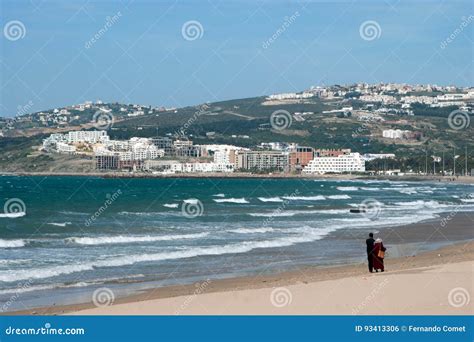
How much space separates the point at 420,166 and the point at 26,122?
64.6 metres

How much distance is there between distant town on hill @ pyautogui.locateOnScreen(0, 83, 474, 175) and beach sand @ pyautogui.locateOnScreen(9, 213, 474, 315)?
110093 millimetres

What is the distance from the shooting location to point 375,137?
17200 centimetres

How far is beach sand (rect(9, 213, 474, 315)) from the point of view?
11.5 meters

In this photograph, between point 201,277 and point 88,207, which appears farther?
point 88,207

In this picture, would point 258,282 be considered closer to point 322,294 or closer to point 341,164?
point 322,294

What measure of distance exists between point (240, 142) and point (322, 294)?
152 meters

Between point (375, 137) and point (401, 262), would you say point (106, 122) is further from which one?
point (401, 262)

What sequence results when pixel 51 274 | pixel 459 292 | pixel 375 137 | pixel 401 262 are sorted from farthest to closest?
pixel 375 137
pixel 401 262
pixel 51 274
pixel 459 292

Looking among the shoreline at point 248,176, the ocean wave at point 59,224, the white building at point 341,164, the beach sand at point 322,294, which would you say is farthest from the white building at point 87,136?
the beach sand at point 322,294

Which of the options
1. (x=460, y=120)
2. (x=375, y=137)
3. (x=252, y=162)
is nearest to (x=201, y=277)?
(x=252, y=162)

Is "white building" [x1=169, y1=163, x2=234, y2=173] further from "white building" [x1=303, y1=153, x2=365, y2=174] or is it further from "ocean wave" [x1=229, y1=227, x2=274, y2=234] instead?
"ocean wave" [x1=229, y1=227, x2=274, y2=234]

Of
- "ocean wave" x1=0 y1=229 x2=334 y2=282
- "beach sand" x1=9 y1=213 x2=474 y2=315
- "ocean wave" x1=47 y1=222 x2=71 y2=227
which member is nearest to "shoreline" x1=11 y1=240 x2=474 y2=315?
"beach sand" x1=9 y1=213 x2=474 y2=315

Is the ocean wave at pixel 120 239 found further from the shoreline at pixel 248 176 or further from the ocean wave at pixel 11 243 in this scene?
the shoreline at pixel 248 176

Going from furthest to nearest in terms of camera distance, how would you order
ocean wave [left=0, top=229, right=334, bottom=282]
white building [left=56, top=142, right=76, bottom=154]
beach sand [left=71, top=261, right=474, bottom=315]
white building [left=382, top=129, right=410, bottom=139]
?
white building [left=382, top=129, right=410, bottom=139]
white building [left=56, top=142, right=76, bottom=154]
ocean wave [left=0, top=229, right=334, bottom=282]
beach sand [left=71, top=261, right=474, bottom=315]
